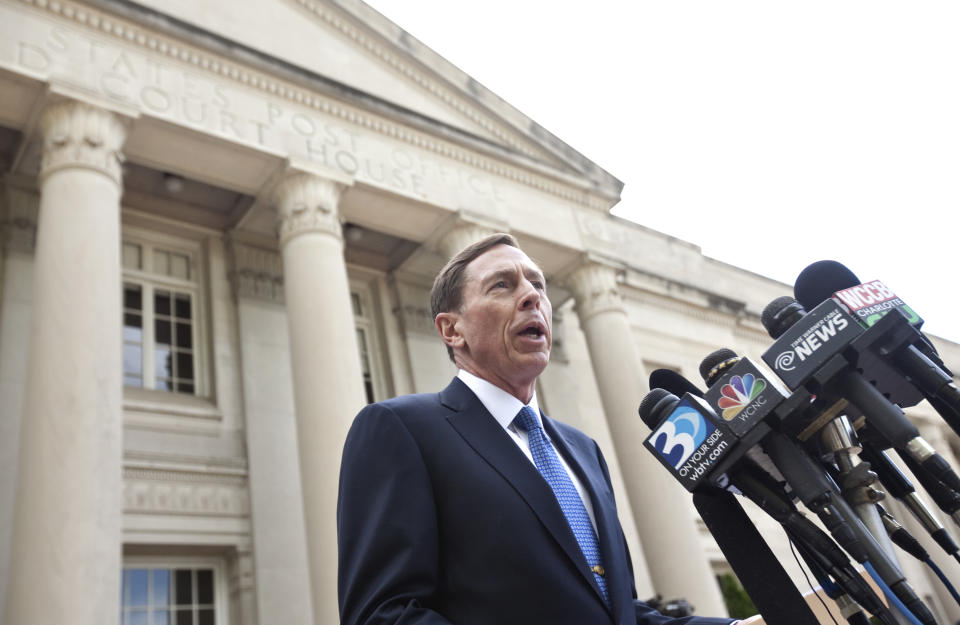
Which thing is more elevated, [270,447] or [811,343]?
[270,447]

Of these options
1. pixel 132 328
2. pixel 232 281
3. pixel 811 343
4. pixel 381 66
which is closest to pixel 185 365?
pixel 132 328

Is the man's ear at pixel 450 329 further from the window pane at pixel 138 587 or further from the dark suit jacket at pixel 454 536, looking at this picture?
the window pane at pixel 138 587

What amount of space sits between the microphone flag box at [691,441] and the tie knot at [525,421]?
36cm

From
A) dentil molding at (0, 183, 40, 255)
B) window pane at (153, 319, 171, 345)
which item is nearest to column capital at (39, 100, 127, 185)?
dentil molding at (0, 183, 40, 255)

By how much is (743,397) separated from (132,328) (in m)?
11.4

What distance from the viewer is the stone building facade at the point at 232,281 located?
26.5 feet

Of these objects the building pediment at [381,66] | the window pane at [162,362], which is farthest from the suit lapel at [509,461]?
the building pediment at [381,66]

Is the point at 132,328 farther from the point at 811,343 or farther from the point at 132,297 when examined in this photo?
the point at 811,343

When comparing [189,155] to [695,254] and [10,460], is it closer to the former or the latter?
[10,460]

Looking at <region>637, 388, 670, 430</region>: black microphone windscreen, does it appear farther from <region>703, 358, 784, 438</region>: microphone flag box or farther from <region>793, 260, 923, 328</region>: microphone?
<region>793, 260, 923, 328</region>: microphone

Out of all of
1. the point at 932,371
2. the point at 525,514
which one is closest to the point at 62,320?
the point at 525,514

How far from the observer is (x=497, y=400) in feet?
7.92

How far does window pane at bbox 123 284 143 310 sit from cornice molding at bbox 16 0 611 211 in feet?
12.0

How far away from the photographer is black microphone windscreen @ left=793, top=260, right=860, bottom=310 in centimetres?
259
